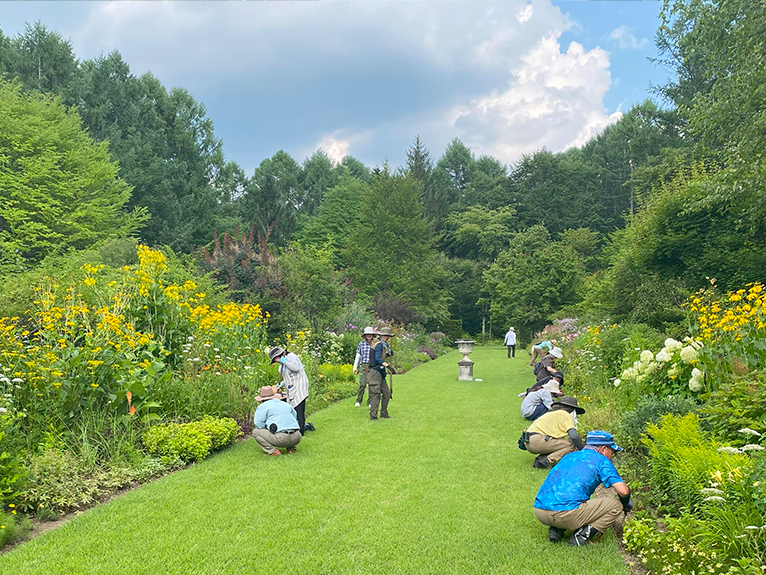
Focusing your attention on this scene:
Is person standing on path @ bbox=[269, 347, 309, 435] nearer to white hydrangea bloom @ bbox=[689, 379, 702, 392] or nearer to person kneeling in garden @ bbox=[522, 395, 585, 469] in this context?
person kneeling in garden @ bbox=[522, 395, 585, 469]

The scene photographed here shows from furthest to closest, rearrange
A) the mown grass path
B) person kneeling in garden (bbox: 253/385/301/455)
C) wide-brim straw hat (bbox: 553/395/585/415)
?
person kneeling in garden (bbox: 253/385/301/455)
wide-brim straw hat (bbox: 553/395/585/415)
the mown grass path

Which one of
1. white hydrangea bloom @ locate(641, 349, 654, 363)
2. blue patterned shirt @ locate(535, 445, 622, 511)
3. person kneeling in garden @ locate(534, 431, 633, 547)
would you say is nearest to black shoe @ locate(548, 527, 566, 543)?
person kneeling in garden @ locate(534, 431, 633, 547)

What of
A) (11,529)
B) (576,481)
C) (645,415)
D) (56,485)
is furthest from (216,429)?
(645,415)

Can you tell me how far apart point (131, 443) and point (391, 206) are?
97.0ft

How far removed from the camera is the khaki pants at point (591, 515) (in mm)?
4109

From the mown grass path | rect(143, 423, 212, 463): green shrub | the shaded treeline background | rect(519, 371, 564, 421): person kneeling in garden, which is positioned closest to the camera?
the mown grass path

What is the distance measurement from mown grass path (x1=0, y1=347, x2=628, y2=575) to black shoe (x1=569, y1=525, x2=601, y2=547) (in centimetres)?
12

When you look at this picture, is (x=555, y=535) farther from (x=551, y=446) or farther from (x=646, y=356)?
(x=646, y=356)

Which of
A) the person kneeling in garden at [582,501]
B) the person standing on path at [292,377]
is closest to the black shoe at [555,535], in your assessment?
the person kneeling in garden at [582,501]

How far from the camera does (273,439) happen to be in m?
7.09

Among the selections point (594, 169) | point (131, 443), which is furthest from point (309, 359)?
point (594, 169)

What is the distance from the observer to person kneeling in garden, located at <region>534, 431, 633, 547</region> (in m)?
4.09

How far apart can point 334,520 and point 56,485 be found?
2832 mm

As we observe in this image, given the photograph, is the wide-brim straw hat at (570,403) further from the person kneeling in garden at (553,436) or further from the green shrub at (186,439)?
the green shrub at (186,439)
